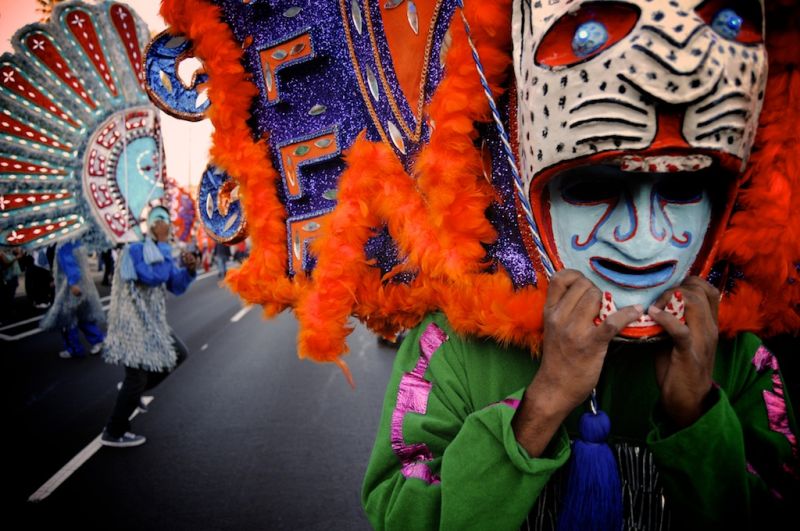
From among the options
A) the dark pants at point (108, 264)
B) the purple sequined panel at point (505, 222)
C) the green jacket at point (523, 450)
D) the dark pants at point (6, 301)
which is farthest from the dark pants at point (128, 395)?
the dark pants at point (108, 264)

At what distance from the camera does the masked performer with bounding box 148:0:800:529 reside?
37.9 inches

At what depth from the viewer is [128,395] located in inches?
164

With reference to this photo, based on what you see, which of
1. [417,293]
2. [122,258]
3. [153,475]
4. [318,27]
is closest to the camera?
[417,293]

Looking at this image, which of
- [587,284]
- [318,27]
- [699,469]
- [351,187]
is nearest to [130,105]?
[318,27]

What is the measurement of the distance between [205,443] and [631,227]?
4163 millimetres

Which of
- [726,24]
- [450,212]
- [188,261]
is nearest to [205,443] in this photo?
[188,261]

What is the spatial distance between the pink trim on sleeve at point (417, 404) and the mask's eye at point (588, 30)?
26.0 inches

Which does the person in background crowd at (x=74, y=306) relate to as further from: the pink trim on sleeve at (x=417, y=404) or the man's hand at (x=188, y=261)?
the pink trim on sleeve at (x=417, y=404)

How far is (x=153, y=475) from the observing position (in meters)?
3.79

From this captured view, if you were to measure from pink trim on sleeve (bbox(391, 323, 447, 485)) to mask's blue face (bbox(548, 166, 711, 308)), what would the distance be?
14.5 inches

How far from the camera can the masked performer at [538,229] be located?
3.16 feet

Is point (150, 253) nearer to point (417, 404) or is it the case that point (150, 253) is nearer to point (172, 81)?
point (172, 81)

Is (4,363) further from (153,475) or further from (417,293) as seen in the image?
(417,293)

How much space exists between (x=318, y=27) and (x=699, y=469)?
1351 mm
